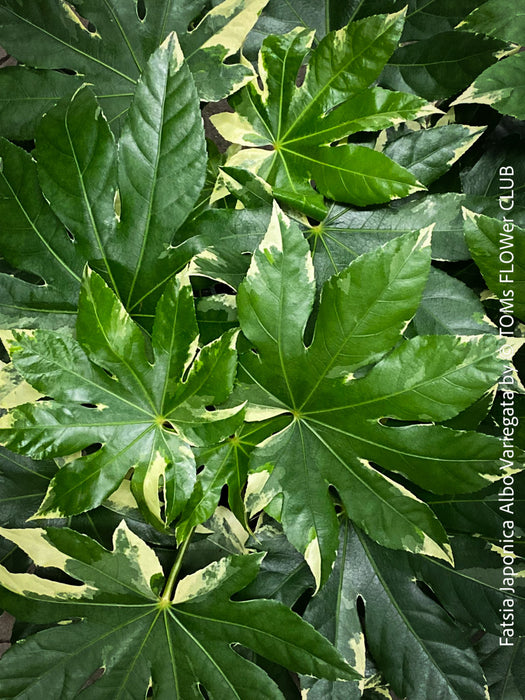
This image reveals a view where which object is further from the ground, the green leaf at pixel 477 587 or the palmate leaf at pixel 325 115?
the palmate leaf at pixel 325 115

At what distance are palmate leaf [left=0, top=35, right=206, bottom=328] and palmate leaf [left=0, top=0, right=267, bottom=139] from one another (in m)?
0.08

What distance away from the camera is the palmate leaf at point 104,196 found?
59 cm

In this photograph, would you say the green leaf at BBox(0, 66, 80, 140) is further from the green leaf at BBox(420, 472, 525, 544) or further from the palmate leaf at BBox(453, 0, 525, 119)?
the green leaf at BBox(420, 472, 525, 544)

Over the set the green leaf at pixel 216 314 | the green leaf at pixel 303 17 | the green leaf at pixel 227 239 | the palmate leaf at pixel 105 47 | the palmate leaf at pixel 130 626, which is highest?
the green leaf at pixel 303 17

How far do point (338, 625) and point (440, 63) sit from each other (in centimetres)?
68

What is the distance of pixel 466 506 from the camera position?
2.18ft

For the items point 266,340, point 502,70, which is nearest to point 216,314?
point 266,340

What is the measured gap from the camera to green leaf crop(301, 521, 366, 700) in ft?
2.16

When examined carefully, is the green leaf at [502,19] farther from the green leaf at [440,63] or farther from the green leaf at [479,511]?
the green leaf at [479,511]

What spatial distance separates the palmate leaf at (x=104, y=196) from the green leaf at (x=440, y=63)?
27 cm

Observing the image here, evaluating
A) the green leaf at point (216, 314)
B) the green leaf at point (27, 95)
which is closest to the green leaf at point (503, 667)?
the green leaf at point (216, 314)

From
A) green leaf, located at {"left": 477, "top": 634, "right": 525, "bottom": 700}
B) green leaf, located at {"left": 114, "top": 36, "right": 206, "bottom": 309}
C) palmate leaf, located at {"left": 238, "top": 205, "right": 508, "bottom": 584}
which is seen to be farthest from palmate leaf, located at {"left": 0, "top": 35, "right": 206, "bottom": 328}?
green leaf, located at {"left": 477, "top": 634, "right": 525, "bottom": 700}

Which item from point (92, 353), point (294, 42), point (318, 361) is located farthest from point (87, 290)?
point (294, 42)

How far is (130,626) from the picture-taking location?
641 mm
